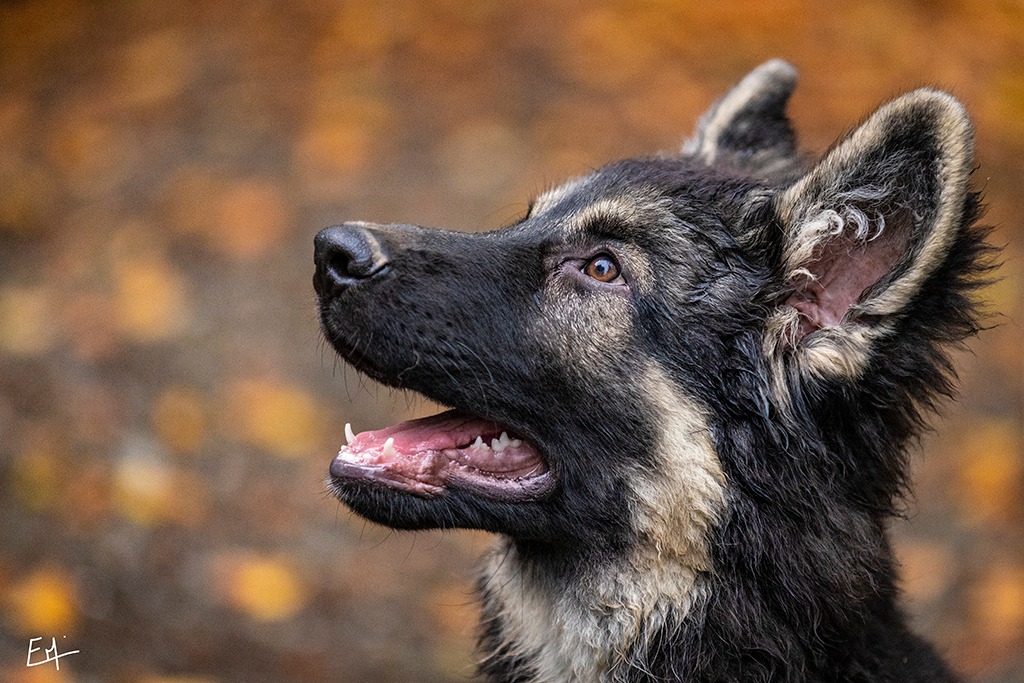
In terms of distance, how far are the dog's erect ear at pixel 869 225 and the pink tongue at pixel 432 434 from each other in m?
1.04

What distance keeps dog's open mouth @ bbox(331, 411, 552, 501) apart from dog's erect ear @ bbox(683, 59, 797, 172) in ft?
5.87

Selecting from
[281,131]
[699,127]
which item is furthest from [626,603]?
[281,131]

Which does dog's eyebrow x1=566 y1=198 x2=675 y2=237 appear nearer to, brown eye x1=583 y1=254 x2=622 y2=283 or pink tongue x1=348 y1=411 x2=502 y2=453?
brown eye x1=583 y1=254 x2=622 y2=283

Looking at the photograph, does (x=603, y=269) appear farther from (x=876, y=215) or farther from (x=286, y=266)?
(x=286, y=266)

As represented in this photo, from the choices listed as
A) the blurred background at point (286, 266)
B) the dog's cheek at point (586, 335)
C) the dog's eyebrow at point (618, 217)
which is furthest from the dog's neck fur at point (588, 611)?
the blurred background at point (286, 266)

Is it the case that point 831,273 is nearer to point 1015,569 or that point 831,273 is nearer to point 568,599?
point 568,599

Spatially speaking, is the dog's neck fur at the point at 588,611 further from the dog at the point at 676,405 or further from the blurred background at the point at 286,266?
the blurred background at the point at 286,266

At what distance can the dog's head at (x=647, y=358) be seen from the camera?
3480mm

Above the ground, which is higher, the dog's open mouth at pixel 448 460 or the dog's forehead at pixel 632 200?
the dog's forehead at pixel 632 200

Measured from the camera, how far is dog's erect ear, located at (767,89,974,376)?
3176 mm

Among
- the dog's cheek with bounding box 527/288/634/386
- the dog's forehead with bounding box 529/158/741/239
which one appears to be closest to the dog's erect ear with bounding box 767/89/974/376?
the dog's forehead with bounding box 529/158/741/239
